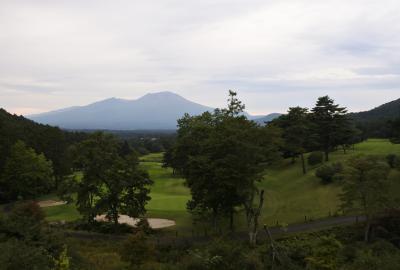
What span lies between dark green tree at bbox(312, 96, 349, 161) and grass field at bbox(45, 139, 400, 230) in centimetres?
271

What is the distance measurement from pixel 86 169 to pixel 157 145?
113678 mm

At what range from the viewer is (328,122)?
4803 centimetres

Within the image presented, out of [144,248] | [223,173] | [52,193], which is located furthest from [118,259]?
[52,193]

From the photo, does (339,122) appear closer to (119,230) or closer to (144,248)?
(119,230)

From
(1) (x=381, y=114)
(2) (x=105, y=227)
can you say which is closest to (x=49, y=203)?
(2) (x=105, y=227)

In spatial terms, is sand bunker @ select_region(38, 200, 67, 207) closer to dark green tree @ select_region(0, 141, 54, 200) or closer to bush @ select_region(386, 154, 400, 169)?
dark green tree @ select_region(0, 141, 54, 200)

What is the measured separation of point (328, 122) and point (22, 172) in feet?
131

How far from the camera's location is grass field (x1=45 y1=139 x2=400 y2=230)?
3544 cm

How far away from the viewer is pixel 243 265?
15312 mm

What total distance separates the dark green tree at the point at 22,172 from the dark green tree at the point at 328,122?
36978mm

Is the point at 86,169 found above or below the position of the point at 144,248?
above

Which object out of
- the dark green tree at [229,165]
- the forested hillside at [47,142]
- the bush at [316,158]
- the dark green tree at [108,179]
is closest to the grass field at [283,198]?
the bush at [316,158]

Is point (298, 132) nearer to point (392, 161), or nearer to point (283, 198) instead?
point (283, 198)

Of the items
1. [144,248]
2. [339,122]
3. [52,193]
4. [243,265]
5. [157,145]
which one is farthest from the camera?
[157,145]
